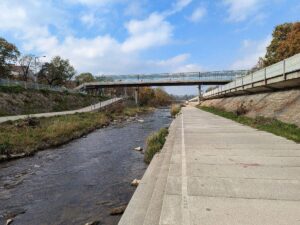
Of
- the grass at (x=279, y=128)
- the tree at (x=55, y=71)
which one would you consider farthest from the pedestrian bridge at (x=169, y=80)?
the grass at (x=279, y=128)

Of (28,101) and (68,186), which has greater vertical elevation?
(28,101)

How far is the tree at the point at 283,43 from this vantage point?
4475cm

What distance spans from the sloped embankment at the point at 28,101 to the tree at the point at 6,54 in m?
12.6

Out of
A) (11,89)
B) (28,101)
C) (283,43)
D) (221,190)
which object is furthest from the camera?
(283,43)

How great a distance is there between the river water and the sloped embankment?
72.8 feet

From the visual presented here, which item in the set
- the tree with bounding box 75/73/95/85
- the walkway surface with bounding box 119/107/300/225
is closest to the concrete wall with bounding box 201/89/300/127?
the walkway surface with bounding box 119/107/300/225

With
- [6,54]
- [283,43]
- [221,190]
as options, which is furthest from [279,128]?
[6,54]

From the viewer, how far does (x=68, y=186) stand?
10109 mm

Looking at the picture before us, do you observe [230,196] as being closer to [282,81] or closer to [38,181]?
[38,181]

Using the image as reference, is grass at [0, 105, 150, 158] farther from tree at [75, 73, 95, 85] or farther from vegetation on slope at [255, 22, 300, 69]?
tree at [75, 73, 95, 85]

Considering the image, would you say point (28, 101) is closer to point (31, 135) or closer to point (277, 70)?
point (31, 135)

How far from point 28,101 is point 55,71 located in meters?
41.4

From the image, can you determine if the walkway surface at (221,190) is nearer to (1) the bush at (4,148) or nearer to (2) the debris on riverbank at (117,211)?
(2) the debris on riverbank at (117,211)

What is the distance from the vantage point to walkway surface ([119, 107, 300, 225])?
484 cm
